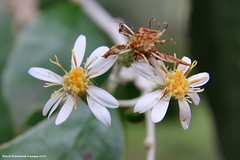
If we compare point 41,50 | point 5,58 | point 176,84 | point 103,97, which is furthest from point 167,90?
point 5,58

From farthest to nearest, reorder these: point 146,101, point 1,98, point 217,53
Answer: point 217,53 → point 1,98 → point 146,101

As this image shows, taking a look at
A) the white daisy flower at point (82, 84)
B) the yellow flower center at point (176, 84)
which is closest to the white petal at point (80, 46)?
the white daisy flower at point (82, 84)

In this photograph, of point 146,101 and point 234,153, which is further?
point 234,153

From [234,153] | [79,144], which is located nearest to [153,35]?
[79,144]

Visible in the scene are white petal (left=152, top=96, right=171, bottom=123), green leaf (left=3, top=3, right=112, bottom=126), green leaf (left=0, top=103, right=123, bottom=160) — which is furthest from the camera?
green leaf (left=3, top=3, right=112, bottom=126)

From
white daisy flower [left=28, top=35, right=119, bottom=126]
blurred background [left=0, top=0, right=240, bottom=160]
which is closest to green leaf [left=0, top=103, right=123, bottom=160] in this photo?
blurred background [left=0, top=0, right=240, bottom=160]

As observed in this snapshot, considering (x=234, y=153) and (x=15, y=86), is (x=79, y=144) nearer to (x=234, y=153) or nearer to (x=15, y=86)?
(x=15, y=86)

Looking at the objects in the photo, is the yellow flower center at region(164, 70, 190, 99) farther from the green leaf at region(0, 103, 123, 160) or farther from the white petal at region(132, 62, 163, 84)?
the green leaf at region(0, 103, 123, 160)
